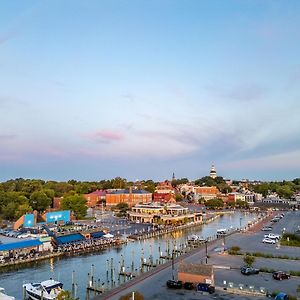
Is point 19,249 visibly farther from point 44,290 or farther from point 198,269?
point 198,269

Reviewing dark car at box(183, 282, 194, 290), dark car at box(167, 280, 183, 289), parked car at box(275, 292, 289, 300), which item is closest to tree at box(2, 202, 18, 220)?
dark car at box(167, 280, 183, 289)

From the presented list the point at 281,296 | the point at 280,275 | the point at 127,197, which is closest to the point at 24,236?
the point at 280,275

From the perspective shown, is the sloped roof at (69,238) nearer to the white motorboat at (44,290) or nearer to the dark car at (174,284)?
the white motorboat at (44,290)

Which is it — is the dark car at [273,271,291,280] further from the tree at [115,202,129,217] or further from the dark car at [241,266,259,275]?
the tree at [115,202,129,217]

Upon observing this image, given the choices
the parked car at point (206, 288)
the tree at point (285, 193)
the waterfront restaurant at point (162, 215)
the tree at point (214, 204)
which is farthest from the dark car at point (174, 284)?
the tree at point (285, 193)

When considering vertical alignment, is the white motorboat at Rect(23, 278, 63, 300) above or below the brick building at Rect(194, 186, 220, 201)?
below

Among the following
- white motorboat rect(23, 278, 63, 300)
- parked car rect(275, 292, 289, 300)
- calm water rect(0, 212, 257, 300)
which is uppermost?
parked car rect(275, 292, 289, 300)

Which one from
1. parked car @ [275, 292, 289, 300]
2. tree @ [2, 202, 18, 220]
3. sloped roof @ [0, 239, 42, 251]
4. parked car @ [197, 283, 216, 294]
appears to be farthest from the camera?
tree @ [2, 202, 18, 220]
